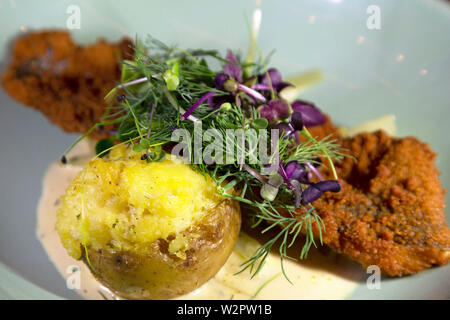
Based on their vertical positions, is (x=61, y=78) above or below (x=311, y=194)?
above

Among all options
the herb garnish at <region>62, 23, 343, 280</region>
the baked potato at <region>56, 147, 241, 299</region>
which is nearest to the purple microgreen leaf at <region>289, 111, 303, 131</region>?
the herb garnish at <region>62, 23, 343, 280</region>

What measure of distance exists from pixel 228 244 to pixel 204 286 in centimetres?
22

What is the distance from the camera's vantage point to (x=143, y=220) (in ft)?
3.16

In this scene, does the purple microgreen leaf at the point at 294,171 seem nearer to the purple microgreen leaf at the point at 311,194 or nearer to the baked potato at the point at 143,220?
the purple microgreen leaf at the point at 311,194

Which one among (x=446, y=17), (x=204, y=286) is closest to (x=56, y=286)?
(x=204, y=286)

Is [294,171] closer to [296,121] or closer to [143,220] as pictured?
[296,121]

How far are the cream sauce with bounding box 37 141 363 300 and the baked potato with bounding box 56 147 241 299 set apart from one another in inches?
7.8

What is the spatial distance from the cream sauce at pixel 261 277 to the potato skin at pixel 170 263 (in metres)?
0.13

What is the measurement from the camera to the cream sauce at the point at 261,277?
122 cm

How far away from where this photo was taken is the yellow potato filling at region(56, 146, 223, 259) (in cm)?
97

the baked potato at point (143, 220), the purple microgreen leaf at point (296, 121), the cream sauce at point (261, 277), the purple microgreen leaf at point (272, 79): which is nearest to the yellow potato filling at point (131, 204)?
the baked potato at point (143, 220)

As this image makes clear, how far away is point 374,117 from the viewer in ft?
5.73

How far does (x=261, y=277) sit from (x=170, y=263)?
1.22 ft

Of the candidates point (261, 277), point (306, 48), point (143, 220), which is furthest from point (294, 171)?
point (306, 48)
